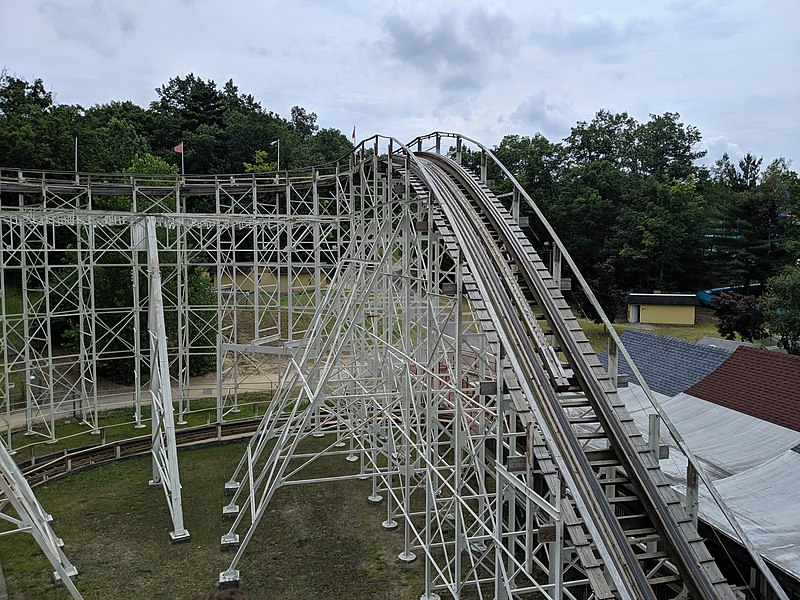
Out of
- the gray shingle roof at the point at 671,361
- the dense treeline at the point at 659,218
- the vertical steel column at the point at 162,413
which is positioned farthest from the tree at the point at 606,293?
the vertical steel column at the point at 162,413

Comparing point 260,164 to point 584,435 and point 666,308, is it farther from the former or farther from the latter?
point 584,435

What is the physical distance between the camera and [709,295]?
36.8m

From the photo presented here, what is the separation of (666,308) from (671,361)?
17.3 m

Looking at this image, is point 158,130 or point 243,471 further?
point 158,130

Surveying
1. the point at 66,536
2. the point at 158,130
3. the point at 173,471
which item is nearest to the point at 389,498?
the point at 173,471

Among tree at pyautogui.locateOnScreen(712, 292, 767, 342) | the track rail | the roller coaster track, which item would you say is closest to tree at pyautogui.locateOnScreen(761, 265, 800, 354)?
tree at pyautogui.locateOnScreen(712, 292, 767, 342)

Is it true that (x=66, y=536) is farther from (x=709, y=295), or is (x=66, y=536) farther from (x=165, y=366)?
(x=709, y=295)

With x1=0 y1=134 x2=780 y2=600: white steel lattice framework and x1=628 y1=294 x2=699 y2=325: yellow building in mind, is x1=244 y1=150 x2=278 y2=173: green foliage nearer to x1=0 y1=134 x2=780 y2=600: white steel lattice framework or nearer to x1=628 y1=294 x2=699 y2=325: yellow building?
x1=0 y1=134 x2=780 y2=600: white steel lattice framework

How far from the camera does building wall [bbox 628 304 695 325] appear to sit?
34281 mm

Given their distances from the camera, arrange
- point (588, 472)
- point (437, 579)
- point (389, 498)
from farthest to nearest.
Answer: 1. point (389, 498)
2. point (437, 579)
3. point (588, 472)

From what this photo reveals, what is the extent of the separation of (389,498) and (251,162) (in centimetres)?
3176

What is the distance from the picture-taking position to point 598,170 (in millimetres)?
39844

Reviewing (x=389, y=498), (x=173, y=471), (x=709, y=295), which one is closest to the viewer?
(x=173, y=471)

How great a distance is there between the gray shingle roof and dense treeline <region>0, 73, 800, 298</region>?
13.6m
